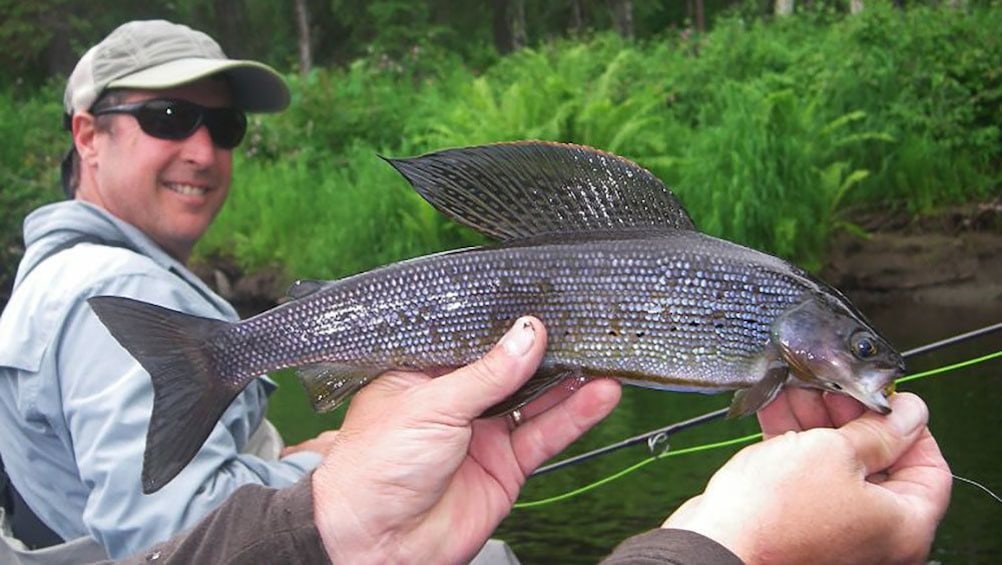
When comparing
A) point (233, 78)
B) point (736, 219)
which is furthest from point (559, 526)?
point (736, 219)

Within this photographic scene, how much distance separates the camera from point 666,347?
228 cm

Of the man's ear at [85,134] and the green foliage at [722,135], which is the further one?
the green foliage at [722,135]

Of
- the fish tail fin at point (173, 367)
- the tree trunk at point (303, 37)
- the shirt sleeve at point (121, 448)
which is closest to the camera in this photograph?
the fish tail fin at point (173, 367)

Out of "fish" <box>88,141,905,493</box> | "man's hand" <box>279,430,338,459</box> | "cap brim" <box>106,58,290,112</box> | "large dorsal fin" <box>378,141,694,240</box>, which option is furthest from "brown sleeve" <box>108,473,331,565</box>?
"cap brim" <box>106,58,290,112</box>

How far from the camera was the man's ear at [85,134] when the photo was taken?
14.8 feet

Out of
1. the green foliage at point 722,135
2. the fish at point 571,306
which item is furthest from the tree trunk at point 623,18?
the fish at point 571,306

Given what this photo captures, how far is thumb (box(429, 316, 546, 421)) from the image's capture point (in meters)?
2.21

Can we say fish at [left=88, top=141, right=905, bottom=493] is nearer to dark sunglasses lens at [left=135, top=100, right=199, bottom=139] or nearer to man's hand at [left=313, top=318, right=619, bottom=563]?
man's hand at [left=313, top=318, right=619, bottom=563]

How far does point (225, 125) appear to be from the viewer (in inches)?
186

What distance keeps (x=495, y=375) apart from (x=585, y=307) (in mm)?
211

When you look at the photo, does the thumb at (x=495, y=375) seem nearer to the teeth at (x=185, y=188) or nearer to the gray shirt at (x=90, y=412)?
the gray shirt at (x=90, y=412)

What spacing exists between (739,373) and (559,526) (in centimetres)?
530

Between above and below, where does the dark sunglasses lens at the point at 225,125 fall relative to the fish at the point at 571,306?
below

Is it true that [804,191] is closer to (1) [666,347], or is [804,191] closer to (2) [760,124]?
(2) [760,124]
